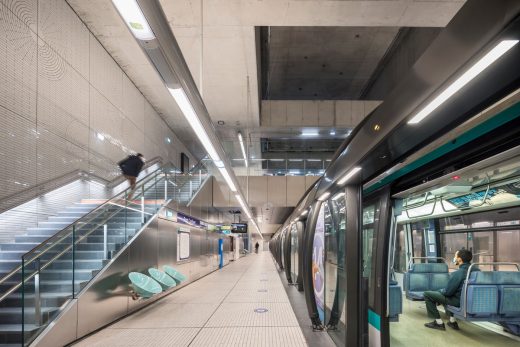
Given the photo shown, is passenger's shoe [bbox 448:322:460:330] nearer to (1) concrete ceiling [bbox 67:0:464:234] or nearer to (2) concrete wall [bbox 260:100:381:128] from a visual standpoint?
(1) concrete ceiling [bbox 67:0:464:234]

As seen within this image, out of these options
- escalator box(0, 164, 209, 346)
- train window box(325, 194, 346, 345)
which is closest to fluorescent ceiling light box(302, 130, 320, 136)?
escalator box(0, 164, 209, 346)

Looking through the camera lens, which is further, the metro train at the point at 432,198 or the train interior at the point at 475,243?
the train interior at the point at 475,243

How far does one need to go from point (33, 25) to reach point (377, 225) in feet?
17.7

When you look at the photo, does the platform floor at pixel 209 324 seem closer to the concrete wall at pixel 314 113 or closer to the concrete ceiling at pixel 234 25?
the concrete ceiling at pixel 234 25

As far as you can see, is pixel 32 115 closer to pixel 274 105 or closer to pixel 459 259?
pixel 459 259

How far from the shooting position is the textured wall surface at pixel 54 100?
4.73 m

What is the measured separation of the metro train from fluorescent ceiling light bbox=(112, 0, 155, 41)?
57.5 inches

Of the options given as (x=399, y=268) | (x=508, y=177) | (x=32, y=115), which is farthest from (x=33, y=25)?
(x=399, y=268)

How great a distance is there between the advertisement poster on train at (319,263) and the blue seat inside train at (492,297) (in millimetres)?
1535

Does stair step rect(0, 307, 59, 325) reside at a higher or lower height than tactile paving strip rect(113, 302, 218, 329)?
higher

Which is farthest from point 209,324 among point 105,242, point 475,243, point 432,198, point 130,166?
point 130,166

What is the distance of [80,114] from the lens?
21.6ft

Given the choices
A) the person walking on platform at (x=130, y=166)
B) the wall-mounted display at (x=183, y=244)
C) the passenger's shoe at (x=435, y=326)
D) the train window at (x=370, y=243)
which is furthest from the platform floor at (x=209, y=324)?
the person walking on platform at (x=130, y=166)

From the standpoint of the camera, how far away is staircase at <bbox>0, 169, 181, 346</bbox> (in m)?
3.55
